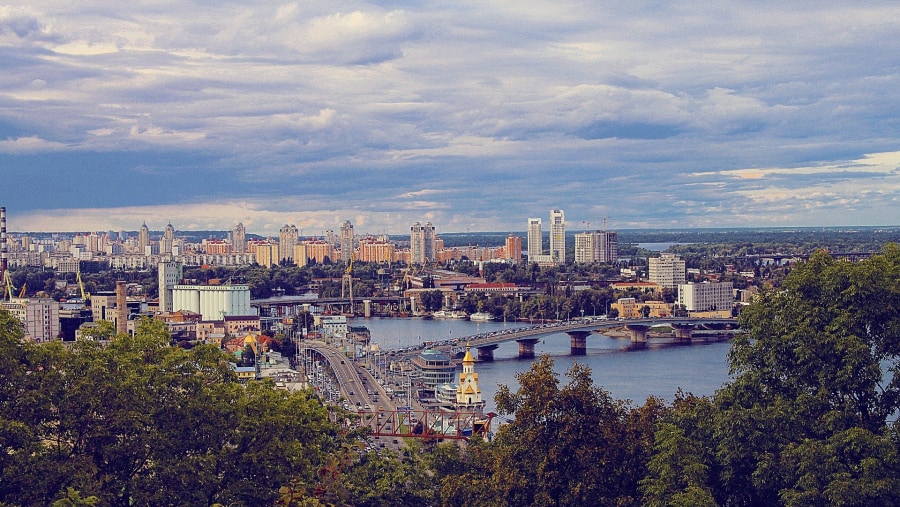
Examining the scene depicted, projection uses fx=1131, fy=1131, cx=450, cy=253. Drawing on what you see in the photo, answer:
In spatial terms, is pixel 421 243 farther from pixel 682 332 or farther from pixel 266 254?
pixel 682 332

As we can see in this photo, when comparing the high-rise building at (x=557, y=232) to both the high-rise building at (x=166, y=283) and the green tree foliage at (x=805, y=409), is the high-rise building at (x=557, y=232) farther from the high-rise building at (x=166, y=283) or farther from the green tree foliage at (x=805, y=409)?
the green tree foliage at (x=805, y=409)

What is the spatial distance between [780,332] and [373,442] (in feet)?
18.5

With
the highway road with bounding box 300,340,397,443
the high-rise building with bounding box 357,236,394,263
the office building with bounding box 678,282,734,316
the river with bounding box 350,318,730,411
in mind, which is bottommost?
the river with bounding box 350,318,730,411

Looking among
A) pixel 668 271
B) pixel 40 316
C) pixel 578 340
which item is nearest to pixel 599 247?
pixel 668 271

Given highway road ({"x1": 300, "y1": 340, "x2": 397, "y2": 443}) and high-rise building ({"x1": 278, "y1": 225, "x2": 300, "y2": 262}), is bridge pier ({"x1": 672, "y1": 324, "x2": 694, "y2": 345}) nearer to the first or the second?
highway road ({"x1": 300, "y1": 340, "x2": 397, "y2": 443})

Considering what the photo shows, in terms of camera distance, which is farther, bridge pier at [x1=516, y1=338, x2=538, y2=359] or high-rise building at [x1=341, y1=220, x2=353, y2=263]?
high-rise building at [x1=341, y1=220, x2=353, y2=263]

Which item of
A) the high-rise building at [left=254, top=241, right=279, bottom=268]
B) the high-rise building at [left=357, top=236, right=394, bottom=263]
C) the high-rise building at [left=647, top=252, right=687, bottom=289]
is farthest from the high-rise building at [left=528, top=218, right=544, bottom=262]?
the high-rise building at [left=647, top=252, right=687, bottom=289]

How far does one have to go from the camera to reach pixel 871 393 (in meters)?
5.05

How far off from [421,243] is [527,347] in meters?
44.8

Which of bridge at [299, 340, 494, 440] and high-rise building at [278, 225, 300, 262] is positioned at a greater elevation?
high-rise building at [278, 225, 300, 262]

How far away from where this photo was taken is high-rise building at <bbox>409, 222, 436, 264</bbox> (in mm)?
70188

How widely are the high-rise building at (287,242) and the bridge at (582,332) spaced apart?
41650 millimetres

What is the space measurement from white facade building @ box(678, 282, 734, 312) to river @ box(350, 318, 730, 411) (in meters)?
6.11

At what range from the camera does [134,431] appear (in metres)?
4.82
